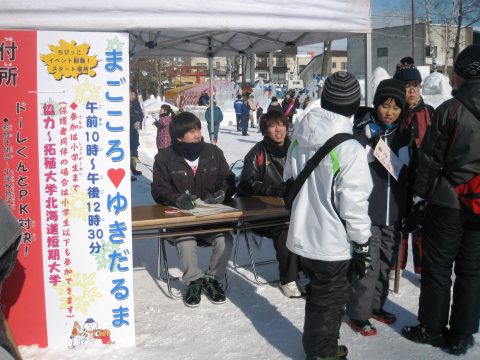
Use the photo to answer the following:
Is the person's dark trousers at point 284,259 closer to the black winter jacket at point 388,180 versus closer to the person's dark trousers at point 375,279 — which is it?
the person's dark trousers at point 375,279

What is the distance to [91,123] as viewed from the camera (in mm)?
2873

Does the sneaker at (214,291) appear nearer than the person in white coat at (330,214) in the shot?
No

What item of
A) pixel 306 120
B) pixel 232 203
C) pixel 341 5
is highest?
pixel 341 5

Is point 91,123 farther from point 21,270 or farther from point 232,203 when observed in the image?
point 232,203

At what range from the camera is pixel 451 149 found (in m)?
2.64

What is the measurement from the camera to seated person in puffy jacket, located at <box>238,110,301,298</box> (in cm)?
389

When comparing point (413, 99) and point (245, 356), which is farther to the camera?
point (413, 99)

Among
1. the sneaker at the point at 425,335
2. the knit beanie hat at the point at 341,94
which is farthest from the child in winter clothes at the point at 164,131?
the knit beanie hat at the point at 341,94

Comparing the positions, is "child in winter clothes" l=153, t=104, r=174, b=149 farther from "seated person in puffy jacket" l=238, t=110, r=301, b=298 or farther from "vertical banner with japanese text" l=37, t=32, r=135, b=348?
"vertical banner with japanese text" l=37, t=32, r=135, b=348

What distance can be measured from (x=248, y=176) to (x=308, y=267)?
5.24 ft

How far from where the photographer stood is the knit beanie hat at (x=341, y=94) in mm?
2539

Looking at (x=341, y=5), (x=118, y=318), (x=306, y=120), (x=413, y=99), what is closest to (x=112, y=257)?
(x=118, y=318)

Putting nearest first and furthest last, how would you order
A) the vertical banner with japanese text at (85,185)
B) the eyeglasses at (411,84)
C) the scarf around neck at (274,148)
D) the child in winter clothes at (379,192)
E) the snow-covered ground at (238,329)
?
1. the vertical banner with japanese text at (85,185)
2. the snow-covered ground at (238,329)
3. the child in winter clothes at (379,192)
4. the eyeglasses at (411,84)
5. the scarf around neck at (274,148)

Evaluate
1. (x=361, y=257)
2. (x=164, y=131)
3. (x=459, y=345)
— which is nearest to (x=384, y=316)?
(x=459, y=345)
